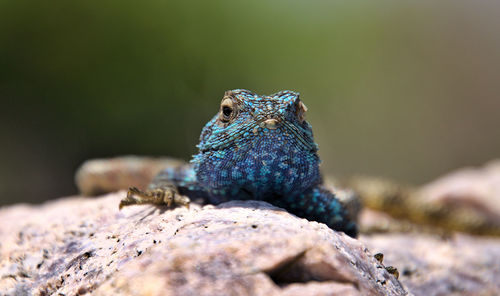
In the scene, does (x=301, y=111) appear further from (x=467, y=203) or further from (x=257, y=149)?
(x=467, y=203)

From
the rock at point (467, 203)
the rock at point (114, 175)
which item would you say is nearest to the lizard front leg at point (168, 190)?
the rock at point (114, 175)

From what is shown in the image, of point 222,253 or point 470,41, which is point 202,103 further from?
point 470,41

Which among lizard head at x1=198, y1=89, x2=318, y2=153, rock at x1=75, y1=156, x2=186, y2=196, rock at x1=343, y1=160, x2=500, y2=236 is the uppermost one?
rock at x1=343, y1=160, x2=500, y2=236

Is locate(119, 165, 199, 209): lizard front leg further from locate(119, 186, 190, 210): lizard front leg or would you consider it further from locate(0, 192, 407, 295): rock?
locate(0, 192, 407, 295): rock

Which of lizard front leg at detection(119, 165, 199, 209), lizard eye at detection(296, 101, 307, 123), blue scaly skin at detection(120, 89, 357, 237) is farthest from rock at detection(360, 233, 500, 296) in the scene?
lizard front leg at detection(119, 165, 199, 209)

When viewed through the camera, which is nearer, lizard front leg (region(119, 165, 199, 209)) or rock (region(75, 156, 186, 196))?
lizard front leg (region(119, 165, 199, 209))

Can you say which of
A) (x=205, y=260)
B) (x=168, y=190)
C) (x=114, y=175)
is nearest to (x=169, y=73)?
(x=114, y=175)

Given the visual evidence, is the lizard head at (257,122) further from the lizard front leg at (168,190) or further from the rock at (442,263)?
the rock at (442,263)

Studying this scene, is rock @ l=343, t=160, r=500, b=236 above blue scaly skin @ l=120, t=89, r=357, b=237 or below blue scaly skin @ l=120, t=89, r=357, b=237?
above

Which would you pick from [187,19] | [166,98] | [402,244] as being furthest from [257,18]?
[402,244]
